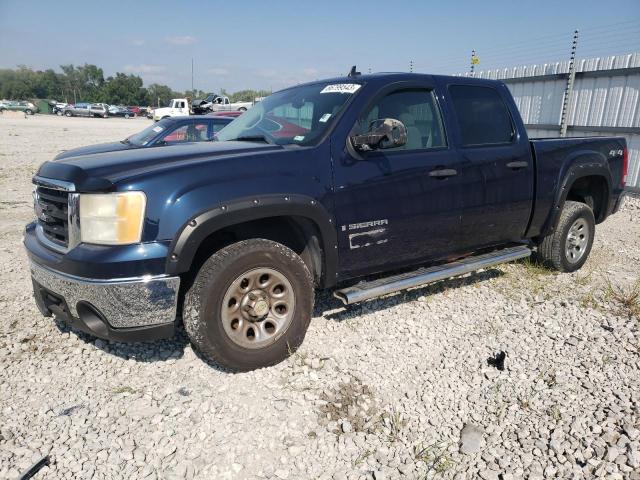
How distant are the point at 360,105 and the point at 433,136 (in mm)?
762

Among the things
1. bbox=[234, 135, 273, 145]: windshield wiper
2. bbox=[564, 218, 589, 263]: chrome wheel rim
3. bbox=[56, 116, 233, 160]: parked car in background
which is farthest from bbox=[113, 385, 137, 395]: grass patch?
bbox=[56, 116, 233, 160]: parked car in background

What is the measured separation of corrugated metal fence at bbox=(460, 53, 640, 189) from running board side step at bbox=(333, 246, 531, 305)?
6048 mm

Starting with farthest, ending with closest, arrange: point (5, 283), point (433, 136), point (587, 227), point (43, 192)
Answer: point (587, 227) → point (5, 283) → point (433, 136) → point (43, 192)

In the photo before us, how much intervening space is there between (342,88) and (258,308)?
182 centimetres

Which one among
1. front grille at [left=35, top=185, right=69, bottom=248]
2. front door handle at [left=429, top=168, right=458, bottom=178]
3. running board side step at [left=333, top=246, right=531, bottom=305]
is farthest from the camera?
front door handle at [left=429, top=168, right=458, bottom=178]

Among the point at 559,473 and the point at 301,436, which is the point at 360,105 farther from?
the point at 559,473

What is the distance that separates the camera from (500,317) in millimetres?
3996

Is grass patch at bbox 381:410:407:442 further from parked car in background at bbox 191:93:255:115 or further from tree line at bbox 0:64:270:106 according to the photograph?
tree line at bbox 0:64:270:106

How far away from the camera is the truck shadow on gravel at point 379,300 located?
4.04m

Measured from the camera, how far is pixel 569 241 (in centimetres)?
505

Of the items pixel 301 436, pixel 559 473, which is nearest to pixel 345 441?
pixel 301 436

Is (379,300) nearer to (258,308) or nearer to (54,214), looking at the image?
(258,308)

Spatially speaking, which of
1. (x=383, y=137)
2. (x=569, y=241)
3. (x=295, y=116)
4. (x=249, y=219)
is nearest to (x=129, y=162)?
(x=249, y=219)

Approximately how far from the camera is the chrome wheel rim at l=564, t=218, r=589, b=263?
503 centimetres
